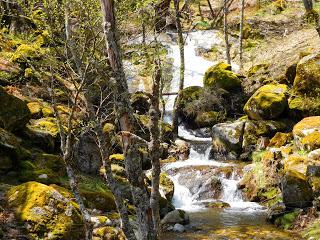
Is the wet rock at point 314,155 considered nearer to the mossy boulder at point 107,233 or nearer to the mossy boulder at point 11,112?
the mossy boulder at point 107,233

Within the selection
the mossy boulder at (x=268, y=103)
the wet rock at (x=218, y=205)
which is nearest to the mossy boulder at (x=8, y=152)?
the wet rock at (x=218, y=205)

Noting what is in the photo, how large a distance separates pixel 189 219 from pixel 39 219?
5.99m

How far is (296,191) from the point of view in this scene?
1227cm

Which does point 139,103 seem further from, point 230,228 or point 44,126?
point 230,228

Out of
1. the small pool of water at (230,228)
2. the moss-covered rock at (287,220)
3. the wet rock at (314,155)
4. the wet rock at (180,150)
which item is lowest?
the small pool of water at (230,228)

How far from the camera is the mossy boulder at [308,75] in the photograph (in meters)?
18.9

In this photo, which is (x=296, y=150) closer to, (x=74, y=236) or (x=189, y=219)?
(x=189, y=219)

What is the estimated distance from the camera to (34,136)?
44.8 feet

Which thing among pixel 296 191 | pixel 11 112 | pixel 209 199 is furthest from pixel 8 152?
pixel 296 191

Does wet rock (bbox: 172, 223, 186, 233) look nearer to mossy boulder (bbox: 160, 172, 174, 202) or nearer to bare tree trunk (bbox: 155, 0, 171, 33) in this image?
mossy boulder (bbox: 160, 172, 174, 202)

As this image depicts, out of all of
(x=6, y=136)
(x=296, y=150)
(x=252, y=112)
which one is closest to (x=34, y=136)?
(x=6, y=136)

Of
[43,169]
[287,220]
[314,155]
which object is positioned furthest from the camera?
[314,155]

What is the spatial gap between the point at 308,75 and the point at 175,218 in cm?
1056

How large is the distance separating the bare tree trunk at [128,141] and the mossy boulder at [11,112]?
6772mm
